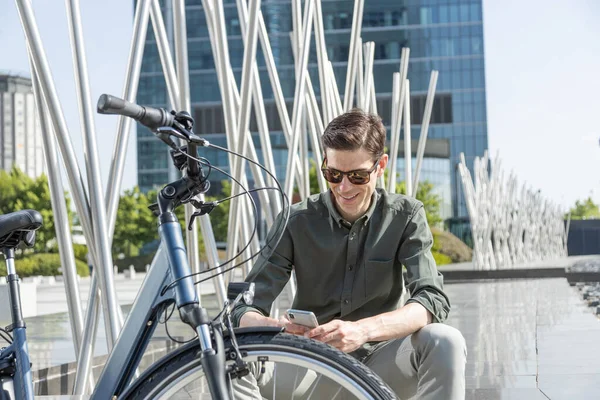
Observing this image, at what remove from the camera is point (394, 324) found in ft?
7.93

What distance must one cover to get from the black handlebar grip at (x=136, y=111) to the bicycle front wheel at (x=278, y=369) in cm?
49

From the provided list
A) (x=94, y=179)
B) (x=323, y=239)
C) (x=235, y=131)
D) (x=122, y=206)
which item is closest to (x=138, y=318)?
(x=323, y=239)

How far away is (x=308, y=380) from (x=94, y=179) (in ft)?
6.89

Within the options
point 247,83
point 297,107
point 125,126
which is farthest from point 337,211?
point 297,107

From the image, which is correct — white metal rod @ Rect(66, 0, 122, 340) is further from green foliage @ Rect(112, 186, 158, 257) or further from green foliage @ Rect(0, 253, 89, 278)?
green foliage @ Rect(112, 186, 158, 257)

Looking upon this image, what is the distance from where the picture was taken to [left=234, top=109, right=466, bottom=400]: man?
2.55 m

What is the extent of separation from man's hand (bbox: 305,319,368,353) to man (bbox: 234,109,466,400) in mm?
218

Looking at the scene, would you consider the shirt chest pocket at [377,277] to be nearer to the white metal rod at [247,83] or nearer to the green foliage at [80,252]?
the white metal rod at [247,83]

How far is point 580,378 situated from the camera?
17.0ft

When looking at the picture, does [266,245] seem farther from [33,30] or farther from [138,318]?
[33,30]

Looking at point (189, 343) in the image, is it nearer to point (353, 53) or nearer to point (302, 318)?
point (302, 318)

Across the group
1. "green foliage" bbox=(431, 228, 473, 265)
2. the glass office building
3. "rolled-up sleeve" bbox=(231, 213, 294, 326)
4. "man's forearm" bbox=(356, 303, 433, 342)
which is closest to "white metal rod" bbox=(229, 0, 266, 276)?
"rolled-up sleeve" bbox=(231, 213, 294, 326)

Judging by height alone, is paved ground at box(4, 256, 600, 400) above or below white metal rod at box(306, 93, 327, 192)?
below

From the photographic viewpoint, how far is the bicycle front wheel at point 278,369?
1.89m
